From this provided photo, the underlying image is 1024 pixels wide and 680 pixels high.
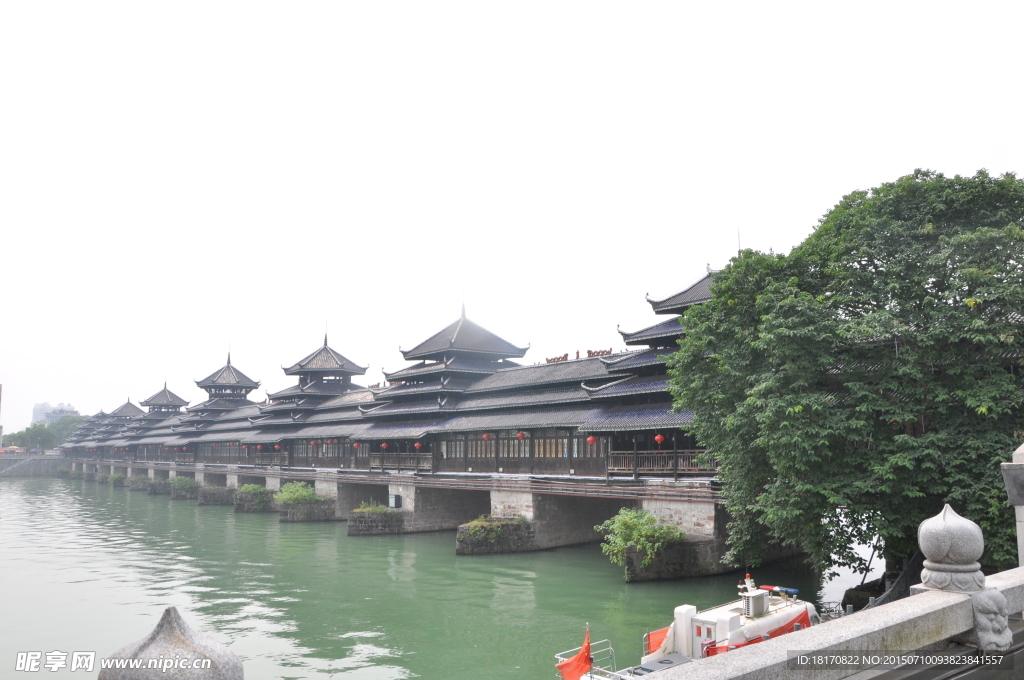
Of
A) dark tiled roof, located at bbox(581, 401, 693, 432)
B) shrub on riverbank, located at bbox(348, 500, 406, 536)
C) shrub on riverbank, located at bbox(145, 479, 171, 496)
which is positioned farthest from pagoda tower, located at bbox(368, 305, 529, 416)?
shrub on riverbank, located at bbox(145, 479, 171, 496)

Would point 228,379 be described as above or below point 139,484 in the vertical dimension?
above

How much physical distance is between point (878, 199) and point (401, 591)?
66.5 feet

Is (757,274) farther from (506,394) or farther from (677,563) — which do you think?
(506,394)

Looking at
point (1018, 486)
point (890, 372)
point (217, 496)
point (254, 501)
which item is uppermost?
point (890, 372)

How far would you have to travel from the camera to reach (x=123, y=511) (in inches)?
2367

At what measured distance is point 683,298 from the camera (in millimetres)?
32406

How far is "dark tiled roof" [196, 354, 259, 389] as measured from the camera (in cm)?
8862

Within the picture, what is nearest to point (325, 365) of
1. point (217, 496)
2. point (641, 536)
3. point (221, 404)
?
point (217, 496)

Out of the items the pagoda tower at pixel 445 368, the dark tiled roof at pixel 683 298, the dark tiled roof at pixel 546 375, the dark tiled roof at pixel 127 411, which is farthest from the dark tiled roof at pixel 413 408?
the dark tiled roof at pixel 127 411

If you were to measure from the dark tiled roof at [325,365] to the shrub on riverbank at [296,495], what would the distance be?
63.4ft

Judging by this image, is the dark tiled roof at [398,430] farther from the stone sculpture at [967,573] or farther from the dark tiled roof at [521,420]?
the stone sculpture at [967,573]

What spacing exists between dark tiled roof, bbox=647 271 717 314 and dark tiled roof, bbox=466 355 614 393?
454 cm

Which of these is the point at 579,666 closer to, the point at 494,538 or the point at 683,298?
the point at 494,538

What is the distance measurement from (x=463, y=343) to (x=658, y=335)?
2155 cm
